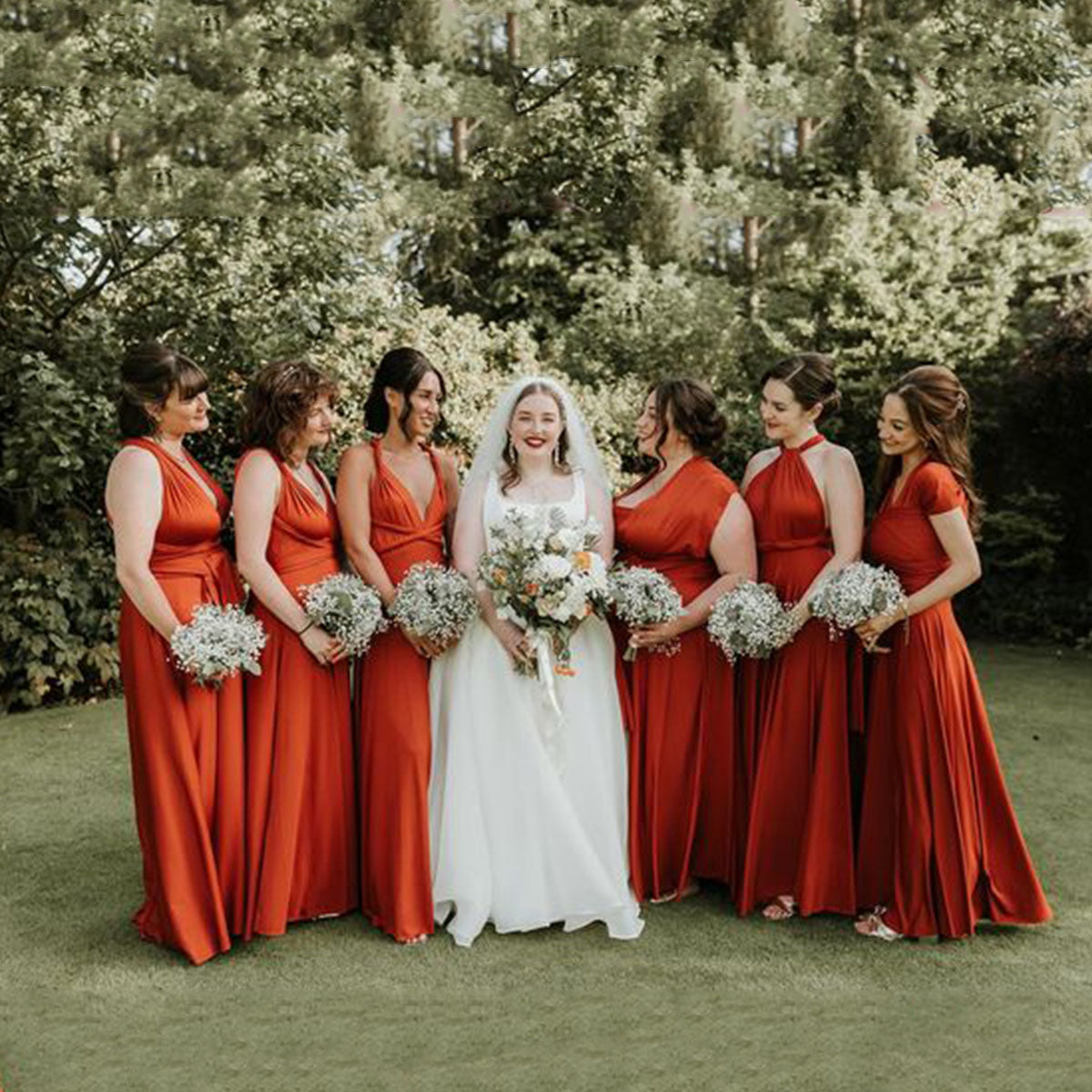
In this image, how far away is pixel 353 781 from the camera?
5406mm

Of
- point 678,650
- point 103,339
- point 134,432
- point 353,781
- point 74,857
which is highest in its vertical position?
point 103,339

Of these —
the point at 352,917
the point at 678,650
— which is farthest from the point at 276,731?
the point at 678,650

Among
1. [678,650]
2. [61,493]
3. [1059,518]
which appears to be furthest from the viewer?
[1059,518]

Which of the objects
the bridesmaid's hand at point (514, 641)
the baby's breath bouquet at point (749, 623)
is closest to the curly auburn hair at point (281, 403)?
the bridesmaid's hand at point (514, 641)

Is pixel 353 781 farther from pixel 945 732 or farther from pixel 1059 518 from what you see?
pixel 1059 518

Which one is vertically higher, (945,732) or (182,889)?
(945,732)

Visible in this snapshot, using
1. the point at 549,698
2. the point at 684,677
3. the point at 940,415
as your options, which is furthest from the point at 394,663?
the point at 940,415

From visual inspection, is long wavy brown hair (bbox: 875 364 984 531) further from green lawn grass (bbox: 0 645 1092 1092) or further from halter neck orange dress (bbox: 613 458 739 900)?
green lawn grass (bbox: 0 645 1092 1092)

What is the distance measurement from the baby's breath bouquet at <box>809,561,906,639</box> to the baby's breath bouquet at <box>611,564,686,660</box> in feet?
2.09

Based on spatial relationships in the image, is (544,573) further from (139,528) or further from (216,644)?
(139,528)

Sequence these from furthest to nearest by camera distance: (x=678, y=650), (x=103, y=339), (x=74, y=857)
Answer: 1. (x=103, y=339)
2. (x=74, y=857)
3. (x=678, y=650)

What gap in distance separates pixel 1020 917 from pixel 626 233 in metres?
17.5

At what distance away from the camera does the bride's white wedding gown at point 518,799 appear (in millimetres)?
5285

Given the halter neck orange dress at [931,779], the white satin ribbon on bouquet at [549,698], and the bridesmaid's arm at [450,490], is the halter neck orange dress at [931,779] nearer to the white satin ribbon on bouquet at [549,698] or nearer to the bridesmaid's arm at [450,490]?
the white satin ribbon on bouquet at [549,698]
